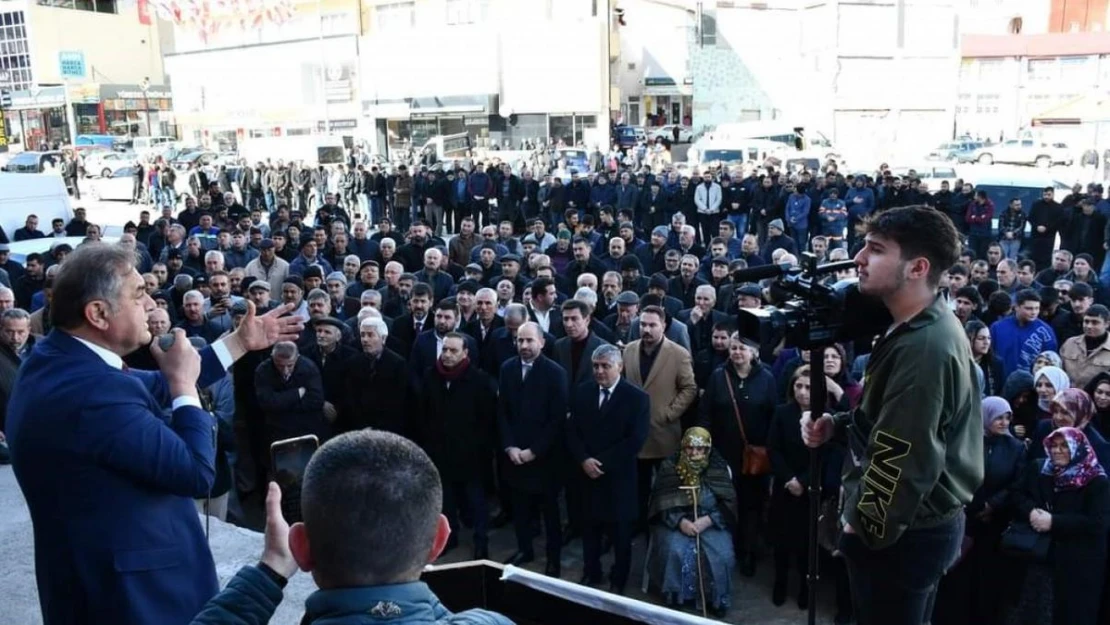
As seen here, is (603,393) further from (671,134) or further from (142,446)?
(671,134)

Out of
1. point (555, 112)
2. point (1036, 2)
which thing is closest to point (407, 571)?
point (555, 112)

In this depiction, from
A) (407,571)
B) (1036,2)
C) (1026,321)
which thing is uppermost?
(1036,2)

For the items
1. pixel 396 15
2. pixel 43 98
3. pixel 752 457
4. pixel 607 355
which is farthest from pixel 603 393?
pixel 43 98

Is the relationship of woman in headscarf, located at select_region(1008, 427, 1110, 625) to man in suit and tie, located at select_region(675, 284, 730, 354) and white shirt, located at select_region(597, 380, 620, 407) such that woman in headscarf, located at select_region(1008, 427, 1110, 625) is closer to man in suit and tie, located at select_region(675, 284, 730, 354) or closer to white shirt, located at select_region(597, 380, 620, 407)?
white shirt, located at select_region(597, 380, 620, 407)

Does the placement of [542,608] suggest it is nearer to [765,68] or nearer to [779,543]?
[779,543]

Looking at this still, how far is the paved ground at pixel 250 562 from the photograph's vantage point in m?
3.70

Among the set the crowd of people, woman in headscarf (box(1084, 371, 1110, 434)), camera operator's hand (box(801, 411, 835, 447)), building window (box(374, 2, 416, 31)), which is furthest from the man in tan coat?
building window (box(374, 2, 416, 31))

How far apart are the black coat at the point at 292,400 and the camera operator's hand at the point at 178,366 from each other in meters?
3.97

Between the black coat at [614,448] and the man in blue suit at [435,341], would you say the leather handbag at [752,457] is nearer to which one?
the black coat at [614,448]

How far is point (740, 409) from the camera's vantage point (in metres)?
6.04

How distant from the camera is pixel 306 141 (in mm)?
29328

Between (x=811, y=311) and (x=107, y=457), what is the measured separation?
6.34 ft

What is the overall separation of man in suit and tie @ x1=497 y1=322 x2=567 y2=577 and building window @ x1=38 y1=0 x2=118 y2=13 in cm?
5816

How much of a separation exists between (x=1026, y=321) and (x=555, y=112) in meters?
29.3
